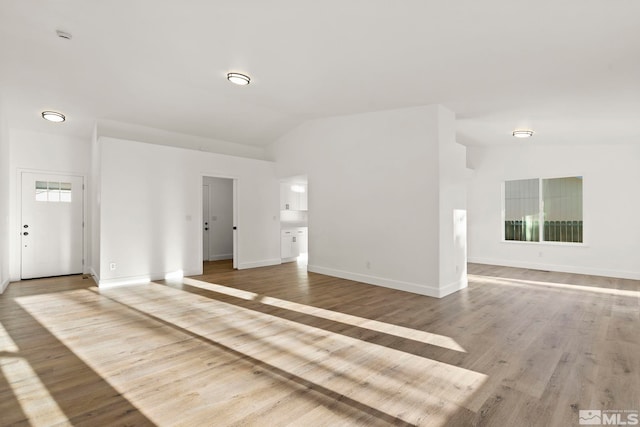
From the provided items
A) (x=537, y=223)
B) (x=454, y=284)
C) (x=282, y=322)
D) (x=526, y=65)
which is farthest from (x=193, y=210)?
(x=537, y=223)

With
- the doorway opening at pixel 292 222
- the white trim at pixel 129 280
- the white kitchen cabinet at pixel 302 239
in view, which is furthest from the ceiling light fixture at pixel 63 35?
the white kitchen cabinet at pixel 302 239

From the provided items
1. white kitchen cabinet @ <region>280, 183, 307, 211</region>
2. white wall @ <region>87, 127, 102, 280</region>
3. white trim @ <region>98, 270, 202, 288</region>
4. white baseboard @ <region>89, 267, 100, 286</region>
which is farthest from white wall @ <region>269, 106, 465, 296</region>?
white wall @ <region>87, 127, 102, 280</region>

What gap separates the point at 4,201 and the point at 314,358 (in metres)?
6.01

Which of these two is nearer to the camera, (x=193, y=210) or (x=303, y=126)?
(x=193, y=210)

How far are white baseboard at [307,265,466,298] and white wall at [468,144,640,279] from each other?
3.03 meters

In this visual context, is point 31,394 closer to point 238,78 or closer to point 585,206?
point 238,78

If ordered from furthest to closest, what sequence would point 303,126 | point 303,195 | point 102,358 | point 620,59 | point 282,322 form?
point 303,195
point 303,126
point 282,322
point 620,59
point 102,358

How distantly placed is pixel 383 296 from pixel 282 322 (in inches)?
71.6

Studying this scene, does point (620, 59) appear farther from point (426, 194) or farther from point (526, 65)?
point (426, 194)

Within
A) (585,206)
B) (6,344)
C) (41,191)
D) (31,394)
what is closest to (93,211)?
(41,191)

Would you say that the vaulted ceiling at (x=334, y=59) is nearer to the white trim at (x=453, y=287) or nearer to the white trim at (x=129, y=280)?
the white trim at (x=453, y=287)

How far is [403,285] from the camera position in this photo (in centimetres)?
515

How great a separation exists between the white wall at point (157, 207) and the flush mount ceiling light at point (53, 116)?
961 mm

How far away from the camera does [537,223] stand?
288 inches
